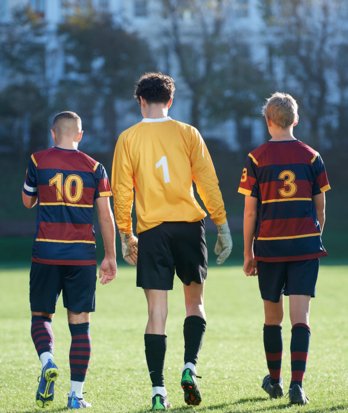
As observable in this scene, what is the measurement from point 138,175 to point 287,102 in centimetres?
110

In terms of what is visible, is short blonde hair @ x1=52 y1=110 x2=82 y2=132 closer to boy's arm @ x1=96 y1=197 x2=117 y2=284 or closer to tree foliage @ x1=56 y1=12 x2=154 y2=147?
boy's arm @ x1=96 y1=197 x2=117 y2=284

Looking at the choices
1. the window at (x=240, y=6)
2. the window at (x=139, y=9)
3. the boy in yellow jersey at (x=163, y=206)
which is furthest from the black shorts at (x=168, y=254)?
the window at (x=139, y=9)

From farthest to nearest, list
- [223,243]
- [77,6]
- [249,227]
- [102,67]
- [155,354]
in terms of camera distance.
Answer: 1. [77,6]
2. [102,67]
3. [249,227]
4. [223,243]
5. [155,354]

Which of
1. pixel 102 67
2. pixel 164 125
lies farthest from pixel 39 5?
pixel 164 125

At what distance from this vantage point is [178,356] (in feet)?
31.9

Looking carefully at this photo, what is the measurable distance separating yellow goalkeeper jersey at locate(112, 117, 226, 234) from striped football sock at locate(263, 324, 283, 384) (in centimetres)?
81

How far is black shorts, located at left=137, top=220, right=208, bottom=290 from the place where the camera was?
6492 millimetres

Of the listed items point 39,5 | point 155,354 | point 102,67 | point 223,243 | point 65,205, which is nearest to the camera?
point 155,354

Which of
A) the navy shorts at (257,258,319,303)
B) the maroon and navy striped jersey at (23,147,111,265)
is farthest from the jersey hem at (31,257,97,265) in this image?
the navy shorts at (257,258,319,303)

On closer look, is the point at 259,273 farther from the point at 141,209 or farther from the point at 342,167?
the point at 342,167

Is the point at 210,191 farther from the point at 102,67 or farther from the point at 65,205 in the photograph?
the point at 102,67

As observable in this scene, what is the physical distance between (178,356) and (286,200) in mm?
3512

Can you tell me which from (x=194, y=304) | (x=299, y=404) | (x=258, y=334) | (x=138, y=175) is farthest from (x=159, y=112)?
(x=258, y=334)

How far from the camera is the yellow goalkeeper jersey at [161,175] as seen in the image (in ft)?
21.5
